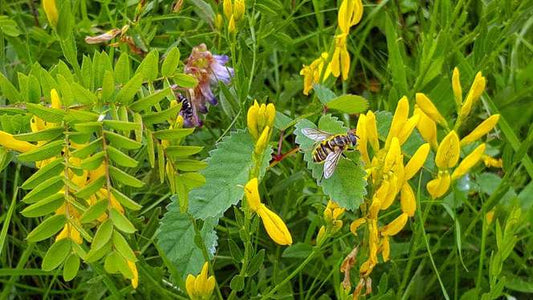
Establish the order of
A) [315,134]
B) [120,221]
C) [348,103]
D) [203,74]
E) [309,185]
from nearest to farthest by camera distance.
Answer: [120,221], [315,134], [348,103], [203,74], [309,185]

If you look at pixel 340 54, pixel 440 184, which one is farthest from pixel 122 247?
pixel 340 54

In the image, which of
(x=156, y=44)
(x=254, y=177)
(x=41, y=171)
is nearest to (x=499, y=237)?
(x=254, y=177)

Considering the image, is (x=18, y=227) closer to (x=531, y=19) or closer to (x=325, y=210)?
(x=325, y=210)

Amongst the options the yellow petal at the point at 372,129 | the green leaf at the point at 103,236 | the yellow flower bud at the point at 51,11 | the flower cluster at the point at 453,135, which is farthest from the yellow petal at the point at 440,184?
the yellow flower bud at the point at 51,11

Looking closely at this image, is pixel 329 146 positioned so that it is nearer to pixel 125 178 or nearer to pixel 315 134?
pixel 315 134

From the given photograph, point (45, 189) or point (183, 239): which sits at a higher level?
point (45, 189)

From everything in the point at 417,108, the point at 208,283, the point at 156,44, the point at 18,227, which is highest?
the point at 417,108
